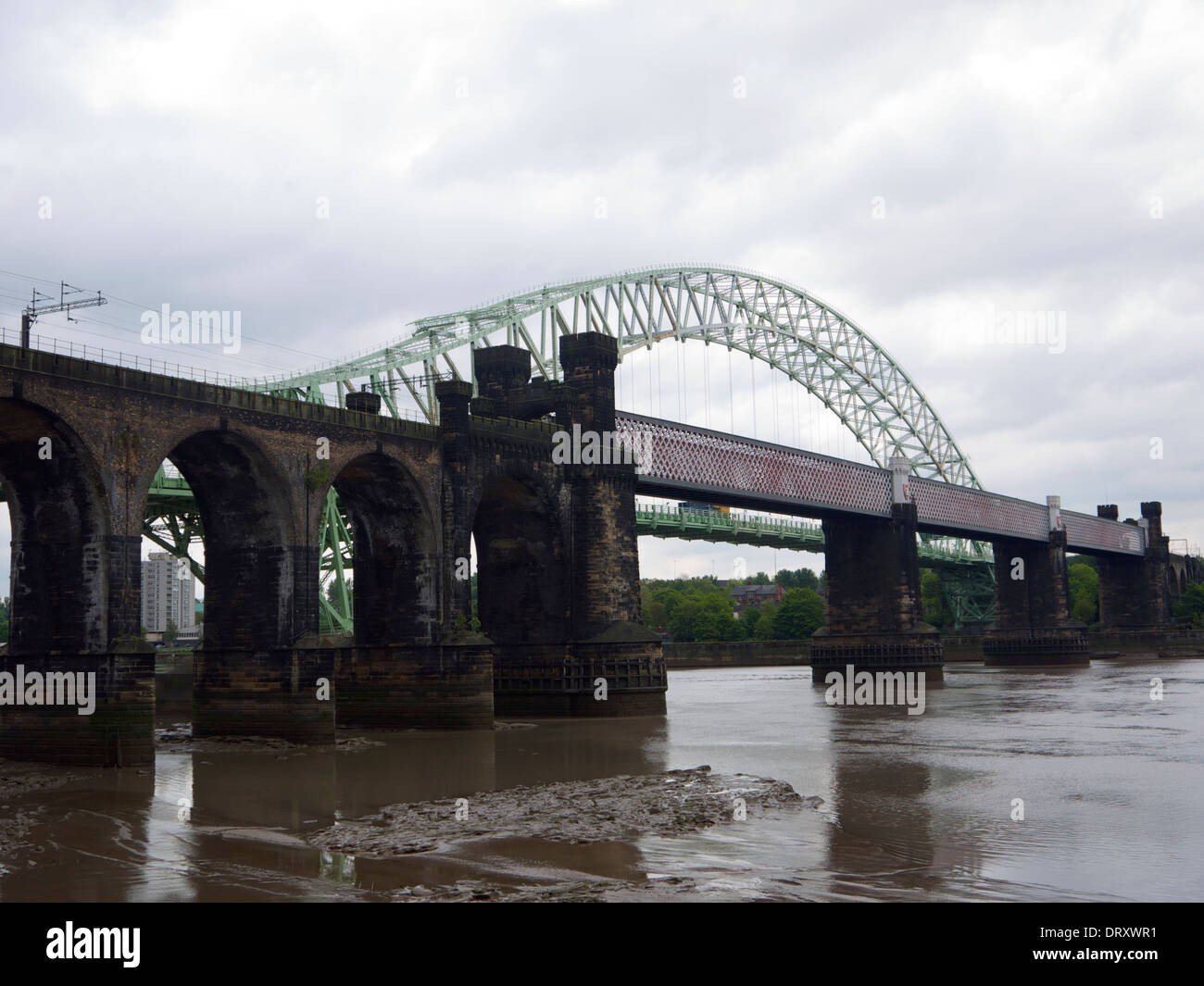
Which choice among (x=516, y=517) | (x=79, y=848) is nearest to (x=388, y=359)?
(x=516, y=517)

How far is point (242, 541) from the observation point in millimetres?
42500

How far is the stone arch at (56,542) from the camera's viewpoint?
34.7 metres

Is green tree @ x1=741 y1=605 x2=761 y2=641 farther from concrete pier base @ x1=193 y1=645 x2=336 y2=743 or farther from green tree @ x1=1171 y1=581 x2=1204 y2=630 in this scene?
concrete pier base @ x1=193 y1=645 x2=336 y2=743

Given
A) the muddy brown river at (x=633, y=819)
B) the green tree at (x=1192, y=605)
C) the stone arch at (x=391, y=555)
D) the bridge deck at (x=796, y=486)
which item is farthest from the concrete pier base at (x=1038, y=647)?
the stone arch at (x=391, y=555)

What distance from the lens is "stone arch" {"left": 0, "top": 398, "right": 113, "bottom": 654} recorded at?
3469cm

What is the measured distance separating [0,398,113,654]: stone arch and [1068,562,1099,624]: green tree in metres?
131

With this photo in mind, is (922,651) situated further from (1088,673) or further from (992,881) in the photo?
(992,881)

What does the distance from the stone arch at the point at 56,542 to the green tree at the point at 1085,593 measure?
131 metres

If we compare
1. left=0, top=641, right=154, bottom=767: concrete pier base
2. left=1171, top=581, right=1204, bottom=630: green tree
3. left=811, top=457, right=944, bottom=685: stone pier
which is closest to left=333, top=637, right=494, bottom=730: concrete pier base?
left=0, top=641, right=154, bottom=767: concrete pier base

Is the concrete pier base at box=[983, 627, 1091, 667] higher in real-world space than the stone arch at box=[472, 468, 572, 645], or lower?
lower

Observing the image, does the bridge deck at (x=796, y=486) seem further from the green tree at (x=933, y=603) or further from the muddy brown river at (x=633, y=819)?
the green tree at (x=933, y=603)

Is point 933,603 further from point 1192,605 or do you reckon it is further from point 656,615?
point 656,615

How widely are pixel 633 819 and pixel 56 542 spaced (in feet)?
71.0

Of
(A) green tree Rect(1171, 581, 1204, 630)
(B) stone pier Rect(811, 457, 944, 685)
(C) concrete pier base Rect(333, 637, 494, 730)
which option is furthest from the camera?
(A) green tree Rect(1171, 581, 1204, 630)
